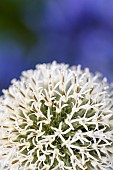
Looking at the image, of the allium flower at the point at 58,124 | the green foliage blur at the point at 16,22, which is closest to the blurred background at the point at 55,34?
the green foliage blur at the point at 16,22

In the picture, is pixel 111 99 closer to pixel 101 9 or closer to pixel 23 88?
pixel 23 88

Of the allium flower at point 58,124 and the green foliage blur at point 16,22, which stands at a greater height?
the green foliage blur at point 16,22

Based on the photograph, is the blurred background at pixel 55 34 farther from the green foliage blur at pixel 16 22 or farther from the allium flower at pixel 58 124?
the allium flower at pixel 58 124

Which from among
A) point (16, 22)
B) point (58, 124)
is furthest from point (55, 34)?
point (58, 124)

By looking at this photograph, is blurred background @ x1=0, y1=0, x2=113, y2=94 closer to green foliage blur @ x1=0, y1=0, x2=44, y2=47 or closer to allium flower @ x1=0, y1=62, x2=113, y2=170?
green foliage blur @ x1=0, y1=0, x2=44, y2=47

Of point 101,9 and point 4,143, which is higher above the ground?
point 101,9

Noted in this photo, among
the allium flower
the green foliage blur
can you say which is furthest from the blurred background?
the allium flower

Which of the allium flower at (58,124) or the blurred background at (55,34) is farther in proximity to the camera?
the blurred background at (55,34)

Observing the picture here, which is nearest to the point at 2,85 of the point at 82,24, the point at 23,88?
the point at 82,24
